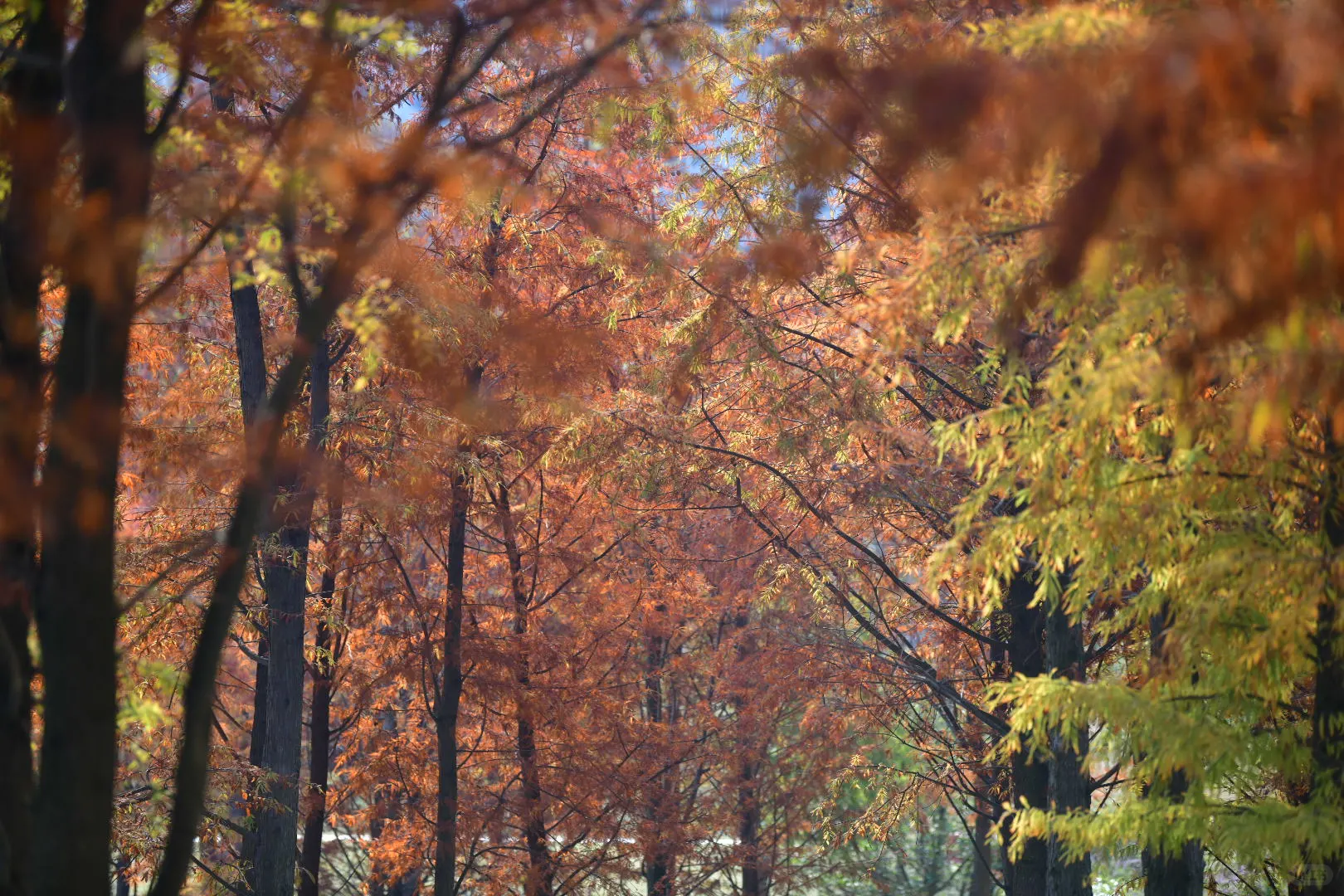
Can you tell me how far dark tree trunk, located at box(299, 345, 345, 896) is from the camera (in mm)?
Answer: 10367

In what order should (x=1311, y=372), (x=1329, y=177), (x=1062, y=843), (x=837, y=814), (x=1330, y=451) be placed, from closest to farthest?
(x=1329, y=177)
(x=1311, y=372)
(x=1330, y=451)
(x=1062, y=843)
(x=837, y=814)

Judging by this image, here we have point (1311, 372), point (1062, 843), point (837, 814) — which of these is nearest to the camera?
point (1311, 372)

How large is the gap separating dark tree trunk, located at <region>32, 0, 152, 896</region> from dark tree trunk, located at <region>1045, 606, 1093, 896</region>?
6.48 metres

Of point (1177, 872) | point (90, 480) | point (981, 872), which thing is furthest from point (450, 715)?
point (981, 872)

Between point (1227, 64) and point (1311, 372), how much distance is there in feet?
3.43

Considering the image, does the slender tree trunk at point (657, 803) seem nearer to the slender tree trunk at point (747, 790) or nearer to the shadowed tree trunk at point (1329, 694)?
the slender tree trunk at point (747, 790)

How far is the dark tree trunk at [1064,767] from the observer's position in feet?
25.8

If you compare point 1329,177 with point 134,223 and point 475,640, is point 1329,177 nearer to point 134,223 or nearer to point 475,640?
point 134,223

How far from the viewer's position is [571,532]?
1380 centimetres

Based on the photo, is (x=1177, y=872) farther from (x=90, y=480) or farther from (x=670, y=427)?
(x=90, y=480)

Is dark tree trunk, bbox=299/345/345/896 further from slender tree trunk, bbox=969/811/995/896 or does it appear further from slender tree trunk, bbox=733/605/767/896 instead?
slender tree trunk, bbox=969/811/995/896

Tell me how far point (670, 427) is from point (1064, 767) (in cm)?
418

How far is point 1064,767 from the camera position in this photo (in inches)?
309

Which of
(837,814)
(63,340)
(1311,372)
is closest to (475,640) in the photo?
(837,814)
